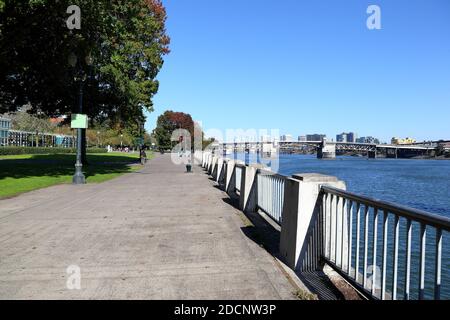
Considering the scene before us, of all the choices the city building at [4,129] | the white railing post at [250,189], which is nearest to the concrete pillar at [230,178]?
the white railing post at [250,189]

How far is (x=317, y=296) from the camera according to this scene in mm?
4930

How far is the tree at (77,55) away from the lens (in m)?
18.8

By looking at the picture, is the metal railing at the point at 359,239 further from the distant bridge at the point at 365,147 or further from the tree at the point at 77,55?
the distant bridge at the point at 365,147

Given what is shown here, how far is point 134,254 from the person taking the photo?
273 inches

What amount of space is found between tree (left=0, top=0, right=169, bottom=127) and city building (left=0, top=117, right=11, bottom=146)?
2847 inches

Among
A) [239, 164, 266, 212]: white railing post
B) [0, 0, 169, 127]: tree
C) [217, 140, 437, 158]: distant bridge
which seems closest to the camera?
[239, 164, 266, 212]: white railing post

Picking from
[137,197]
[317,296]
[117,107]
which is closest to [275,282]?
[317,296]

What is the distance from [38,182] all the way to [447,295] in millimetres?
17192

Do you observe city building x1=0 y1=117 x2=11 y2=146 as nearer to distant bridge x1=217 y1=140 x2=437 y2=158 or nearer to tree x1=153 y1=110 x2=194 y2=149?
tree x1=153 y1=110 x2=194 y2=149

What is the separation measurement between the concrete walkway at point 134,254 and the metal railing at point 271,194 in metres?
0.69

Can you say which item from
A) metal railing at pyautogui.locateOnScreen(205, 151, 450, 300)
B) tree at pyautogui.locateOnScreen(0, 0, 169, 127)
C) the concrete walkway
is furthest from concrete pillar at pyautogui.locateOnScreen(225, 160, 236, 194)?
tree at pyautogui.locateOnScreen(0, 0, 169, 127)

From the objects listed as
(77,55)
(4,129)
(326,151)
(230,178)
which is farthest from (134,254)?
(326,151)

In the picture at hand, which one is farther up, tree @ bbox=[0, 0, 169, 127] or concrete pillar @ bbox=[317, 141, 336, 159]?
tree @ bbox=[0, 0, 169, 127]

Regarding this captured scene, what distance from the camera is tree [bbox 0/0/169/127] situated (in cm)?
1878
